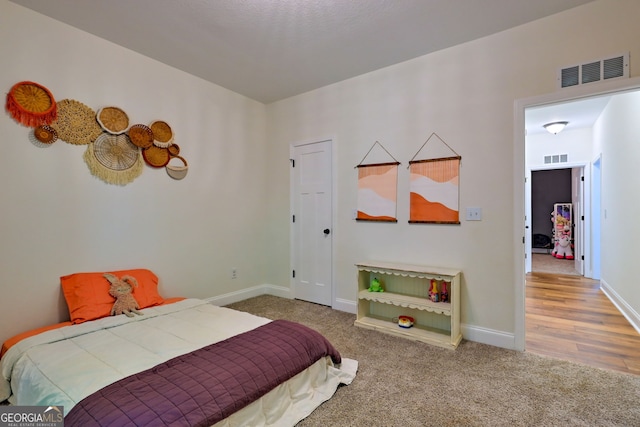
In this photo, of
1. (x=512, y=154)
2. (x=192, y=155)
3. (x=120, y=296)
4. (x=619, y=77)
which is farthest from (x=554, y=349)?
(x=192, y=155)

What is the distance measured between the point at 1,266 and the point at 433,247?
3549 mm

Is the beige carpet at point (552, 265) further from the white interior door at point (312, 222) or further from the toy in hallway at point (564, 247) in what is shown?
the white interior door at point (312, 222)

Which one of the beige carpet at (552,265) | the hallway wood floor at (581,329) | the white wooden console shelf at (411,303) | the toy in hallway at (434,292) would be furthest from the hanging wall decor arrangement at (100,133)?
the beige carpet at (552,265)

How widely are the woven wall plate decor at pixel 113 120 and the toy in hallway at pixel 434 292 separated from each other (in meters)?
3.26

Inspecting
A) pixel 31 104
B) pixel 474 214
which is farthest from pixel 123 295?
pixel 474 214

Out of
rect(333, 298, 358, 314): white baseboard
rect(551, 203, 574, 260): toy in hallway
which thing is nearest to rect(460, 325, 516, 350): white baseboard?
rect(333, 298, 358, 314): white baseboard

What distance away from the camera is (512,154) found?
263cm

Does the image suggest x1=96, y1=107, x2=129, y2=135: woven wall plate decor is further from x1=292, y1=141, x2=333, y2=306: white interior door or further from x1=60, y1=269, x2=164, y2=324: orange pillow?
x1=292, y1=141, x2=333, y2=306: white interior door

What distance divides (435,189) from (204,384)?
253cm

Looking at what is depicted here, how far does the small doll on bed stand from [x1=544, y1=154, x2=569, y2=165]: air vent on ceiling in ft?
22.6

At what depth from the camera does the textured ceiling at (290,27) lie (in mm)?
2320

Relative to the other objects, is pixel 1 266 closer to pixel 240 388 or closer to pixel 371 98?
pixel 240 388

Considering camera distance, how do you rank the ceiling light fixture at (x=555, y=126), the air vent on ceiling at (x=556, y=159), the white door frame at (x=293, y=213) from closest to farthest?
the white door frame at (x=293, y=213)
the ceiling light fixture at (x=555, y=126)
the air vent on ceiling at (x=556, y=159)

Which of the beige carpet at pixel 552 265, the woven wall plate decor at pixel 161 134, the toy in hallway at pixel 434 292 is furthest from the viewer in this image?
the beige carpet at pixel 552 265
